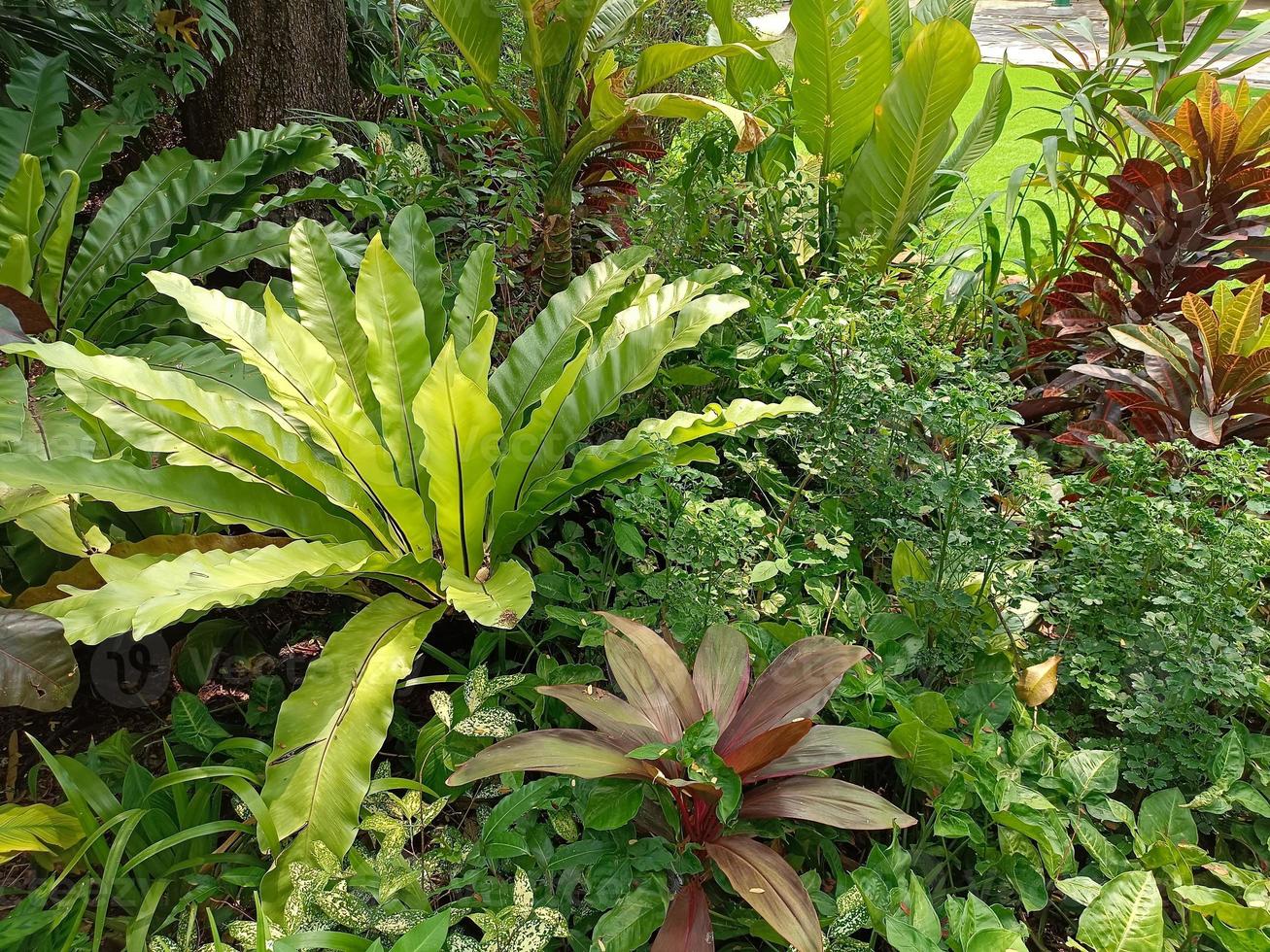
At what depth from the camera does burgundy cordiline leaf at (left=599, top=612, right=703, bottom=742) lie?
134cm

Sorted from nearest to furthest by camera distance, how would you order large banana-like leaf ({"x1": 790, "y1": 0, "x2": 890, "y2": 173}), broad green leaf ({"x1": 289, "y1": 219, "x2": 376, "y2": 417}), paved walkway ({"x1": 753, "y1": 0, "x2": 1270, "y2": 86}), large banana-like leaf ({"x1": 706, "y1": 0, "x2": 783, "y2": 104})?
broad green leaf ({"x1": 289, "y1": 219, "x2": 376, "y2": 417})
large banana-like leaf ({"x1": 790, "y1": 0, "x2": 890, "y2": 173})
large banana-like leaf ({"x1": 706, "y1": 0, "x2": 783, "y2": 104})
paved walkway ({"x1": 753, "y1": 0, "x2": 1270, "y2": 86})

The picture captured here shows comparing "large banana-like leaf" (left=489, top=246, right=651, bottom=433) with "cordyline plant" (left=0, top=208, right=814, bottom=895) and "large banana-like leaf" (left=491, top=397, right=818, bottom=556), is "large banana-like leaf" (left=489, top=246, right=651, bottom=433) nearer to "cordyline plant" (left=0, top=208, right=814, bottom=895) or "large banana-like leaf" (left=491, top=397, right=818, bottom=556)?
"cordyline plant" (left=0, top=208, right=814, bottom=895)

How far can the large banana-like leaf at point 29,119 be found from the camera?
A: 2355mm

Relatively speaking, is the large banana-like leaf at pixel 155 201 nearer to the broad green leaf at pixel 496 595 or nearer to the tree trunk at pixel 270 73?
the tree trunk at pixel 270 73

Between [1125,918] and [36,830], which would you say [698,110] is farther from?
[36,830]

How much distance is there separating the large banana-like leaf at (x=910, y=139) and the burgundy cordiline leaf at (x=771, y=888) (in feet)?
6.19

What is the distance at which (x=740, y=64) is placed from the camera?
10.5 feet

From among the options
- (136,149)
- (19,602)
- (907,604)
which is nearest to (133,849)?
(19,602)

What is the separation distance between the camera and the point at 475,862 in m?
1.31

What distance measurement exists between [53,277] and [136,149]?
126 centimetres

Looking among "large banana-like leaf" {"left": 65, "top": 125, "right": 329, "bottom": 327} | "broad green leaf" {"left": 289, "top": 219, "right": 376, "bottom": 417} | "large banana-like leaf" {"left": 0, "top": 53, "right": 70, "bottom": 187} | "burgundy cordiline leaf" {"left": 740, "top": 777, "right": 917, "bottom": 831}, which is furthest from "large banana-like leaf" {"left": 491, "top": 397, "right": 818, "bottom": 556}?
"large banana-like leaf" {"left": 0, "top": 53, "right": 70, "bottom": 187}

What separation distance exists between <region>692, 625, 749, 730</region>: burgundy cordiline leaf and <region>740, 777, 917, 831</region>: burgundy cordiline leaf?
121mm

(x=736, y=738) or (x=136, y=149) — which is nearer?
(x=736, y=738)

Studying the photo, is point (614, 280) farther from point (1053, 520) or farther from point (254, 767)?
point (254, 767)
